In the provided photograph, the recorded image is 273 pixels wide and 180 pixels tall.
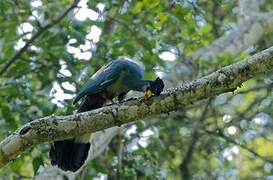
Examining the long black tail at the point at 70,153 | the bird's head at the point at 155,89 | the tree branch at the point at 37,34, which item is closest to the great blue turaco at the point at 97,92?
the long black tail at the point at 70,153

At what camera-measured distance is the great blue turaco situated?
→ 358cm

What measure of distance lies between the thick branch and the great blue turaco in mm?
575

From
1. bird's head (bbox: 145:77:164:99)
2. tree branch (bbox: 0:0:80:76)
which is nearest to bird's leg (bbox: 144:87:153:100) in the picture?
bird's head (bbox: 145:77:164:99)

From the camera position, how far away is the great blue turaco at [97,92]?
3578 mm

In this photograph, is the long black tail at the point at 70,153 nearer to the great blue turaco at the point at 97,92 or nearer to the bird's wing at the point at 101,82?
the great blue turaco at the point at 97,92

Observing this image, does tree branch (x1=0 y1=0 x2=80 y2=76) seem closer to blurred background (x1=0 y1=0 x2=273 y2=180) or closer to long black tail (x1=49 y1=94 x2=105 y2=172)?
blurred background (x1=0 y1=0 x2=273 y2=180)

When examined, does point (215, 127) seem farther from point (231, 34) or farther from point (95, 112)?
point (95, 112)

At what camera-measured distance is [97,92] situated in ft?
12.1

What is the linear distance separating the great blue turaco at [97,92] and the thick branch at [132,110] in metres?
0.57

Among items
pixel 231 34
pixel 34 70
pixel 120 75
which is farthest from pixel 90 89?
pixel 231 34

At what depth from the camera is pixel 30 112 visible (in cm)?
468

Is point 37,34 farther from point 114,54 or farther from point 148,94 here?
point 148,94

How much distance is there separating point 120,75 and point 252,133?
328 cm

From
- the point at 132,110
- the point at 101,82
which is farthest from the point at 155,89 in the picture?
the point at 101,82
